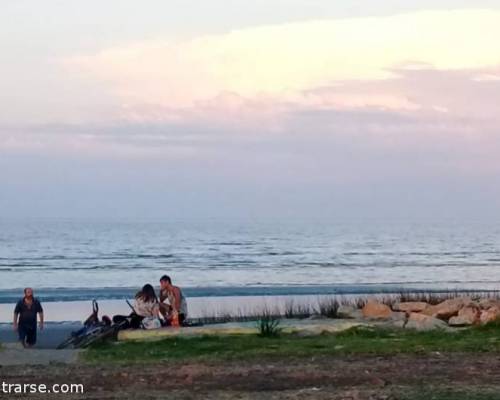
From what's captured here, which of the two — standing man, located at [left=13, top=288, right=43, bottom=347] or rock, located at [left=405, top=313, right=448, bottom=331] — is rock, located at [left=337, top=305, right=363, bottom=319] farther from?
standing man, located at [left=13, top=288, right=43, bottom=347]

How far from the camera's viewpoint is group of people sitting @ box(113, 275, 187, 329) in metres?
17.7

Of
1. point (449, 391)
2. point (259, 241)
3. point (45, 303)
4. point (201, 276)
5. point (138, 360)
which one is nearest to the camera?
point (449, 391)

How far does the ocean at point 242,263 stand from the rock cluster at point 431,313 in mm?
17193

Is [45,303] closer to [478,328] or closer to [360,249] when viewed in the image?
[478,328]

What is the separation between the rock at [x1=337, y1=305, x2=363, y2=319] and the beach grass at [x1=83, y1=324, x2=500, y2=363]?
282 cm

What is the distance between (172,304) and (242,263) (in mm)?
38794

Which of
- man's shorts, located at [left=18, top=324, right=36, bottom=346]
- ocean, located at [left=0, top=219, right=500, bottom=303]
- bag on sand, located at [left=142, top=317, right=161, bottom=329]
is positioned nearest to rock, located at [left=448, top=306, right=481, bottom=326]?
bag on sand, located at [left=142, top=317, right=161, bottom=329]

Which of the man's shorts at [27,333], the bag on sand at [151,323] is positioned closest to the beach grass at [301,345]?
the bag on sand at [151,323]

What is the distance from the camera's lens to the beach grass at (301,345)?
547 inches

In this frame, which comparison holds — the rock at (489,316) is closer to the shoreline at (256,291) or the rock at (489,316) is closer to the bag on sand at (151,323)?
the bag on sand at (151,323)

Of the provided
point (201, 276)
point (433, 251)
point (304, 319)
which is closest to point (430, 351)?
point (304, 319)

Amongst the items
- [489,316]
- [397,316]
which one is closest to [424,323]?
[489,316]

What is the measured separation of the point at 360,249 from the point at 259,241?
1130 centimetres

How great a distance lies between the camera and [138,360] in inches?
533
